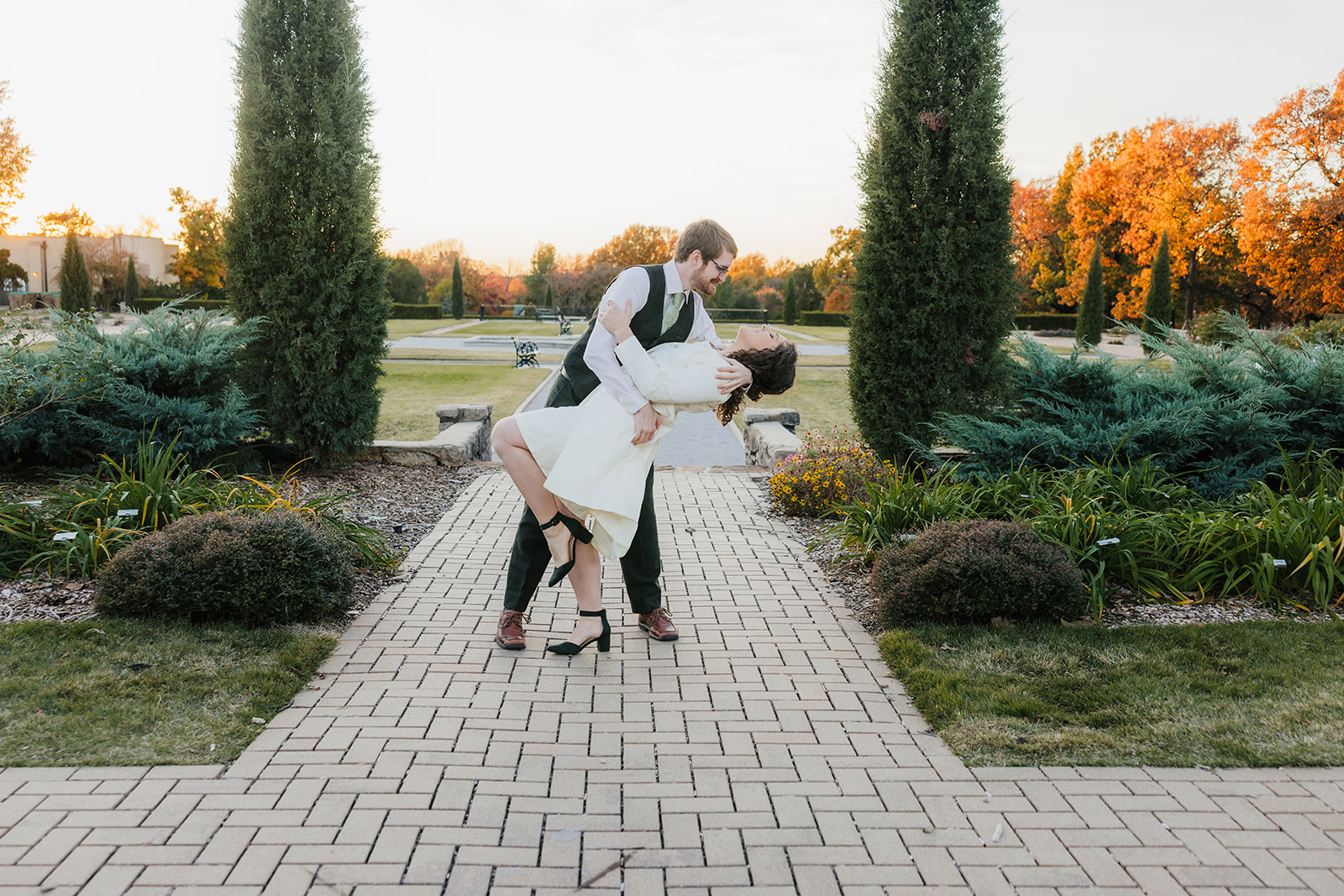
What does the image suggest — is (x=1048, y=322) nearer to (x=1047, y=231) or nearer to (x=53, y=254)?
(x=1047, y=231)

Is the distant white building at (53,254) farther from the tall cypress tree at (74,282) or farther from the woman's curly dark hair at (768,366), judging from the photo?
the woman's curly dark hair at (768,366)

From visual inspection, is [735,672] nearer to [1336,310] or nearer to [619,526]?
[619,526]

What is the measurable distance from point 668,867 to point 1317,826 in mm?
1884

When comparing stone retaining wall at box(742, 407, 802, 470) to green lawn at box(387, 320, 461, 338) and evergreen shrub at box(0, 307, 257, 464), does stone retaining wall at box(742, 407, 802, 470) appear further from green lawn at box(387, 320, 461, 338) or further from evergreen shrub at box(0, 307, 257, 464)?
green lawn at box(387, 320, 461, 338)

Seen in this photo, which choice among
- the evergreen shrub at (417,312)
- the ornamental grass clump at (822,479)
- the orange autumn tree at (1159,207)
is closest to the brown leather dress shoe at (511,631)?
the ornamental grass clump at (822,479)

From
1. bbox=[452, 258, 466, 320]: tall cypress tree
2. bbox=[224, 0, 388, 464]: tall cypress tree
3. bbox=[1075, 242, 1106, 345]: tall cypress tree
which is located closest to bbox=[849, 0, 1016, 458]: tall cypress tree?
bbox=[224, 0, 388, 464]: tall cypress tree

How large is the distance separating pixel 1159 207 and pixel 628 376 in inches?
1332

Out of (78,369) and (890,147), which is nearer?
(78,369)

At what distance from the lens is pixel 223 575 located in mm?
3777

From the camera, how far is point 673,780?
8.86 ft

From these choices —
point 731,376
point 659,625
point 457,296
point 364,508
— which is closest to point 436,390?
point 364,508

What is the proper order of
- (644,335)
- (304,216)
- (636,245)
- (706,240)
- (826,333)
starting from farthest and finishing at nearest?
(636,245)
(826,333)
(304,216)
(644,335)
(706,240)

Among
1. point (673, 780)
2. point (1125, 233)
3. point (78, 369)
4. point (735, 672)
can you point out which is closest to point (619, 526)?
point (735, 672)

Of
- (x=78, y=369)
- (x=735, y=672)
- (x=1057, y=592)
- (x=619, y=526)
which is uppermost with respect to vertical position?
(x=78, y=369)
